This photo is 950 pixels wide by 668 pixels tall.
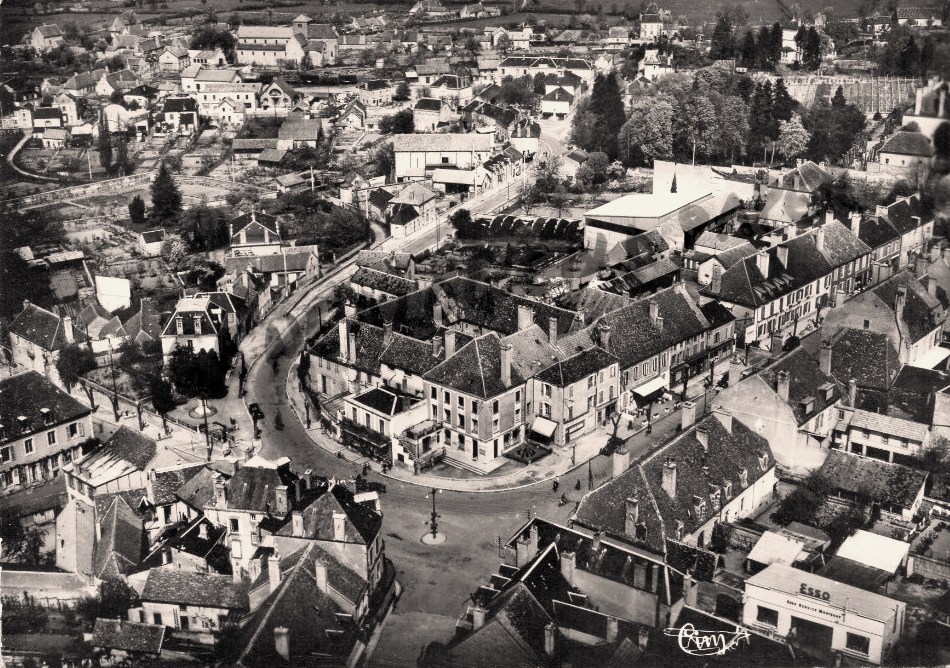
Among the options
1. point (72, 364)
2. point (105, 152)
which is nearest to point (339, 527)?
point (72, 364)

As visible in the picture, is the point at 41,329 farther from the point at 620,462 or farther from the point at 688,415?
the point at 688,415

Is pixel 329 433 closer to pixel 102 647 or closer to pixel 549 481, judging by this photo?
pixel 549 481

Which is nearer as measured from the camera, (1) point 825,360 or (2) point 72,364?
(1) point 825,360

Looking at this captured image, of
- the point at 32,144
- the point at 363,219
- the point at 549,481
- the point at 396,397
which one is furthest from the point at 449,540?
the point at 32,144

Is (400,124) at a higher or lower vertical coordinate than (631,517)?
higher

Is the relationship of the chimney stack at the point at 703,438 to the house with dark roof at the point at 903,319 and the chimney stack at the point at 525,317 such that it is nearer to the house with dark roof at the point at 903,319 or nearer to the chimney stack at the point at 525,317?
the chimney stack at the point at 525,317

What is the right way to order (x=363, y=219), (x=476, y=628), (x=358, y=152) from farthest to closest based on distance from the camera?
(x=358, y=152) → (x=363, y=219) → (x=476, y=628)
